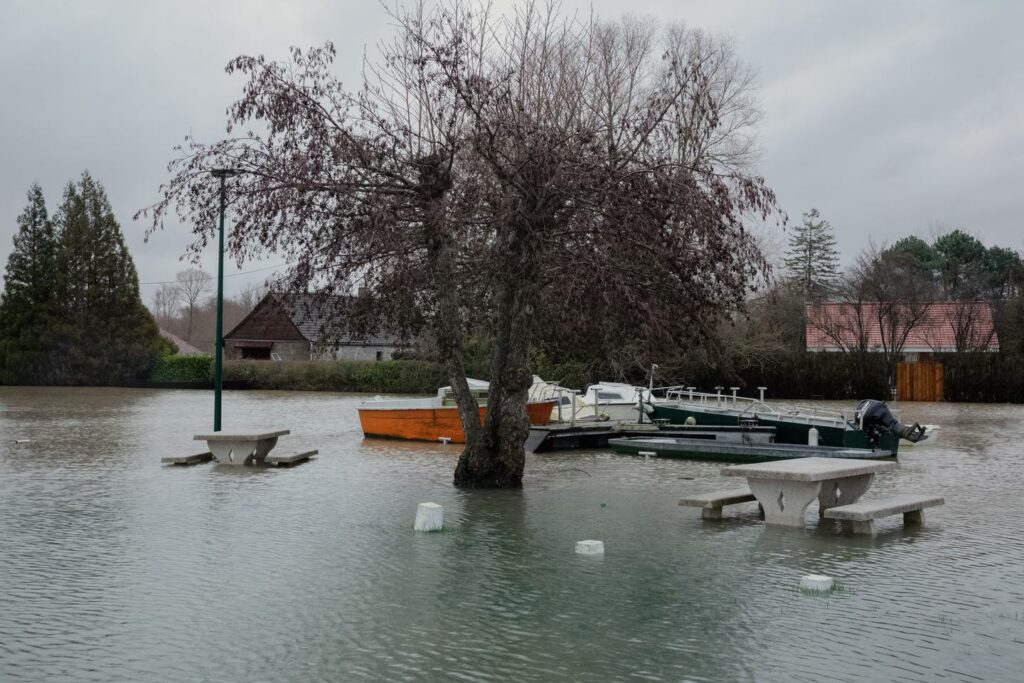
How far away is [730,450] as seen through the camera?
19.4 metres

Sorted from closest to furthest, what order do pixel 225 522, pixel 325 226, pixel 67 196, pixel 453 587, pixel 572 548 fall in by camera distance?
1. pixel 453 587
2. pixel 572 548
3. pixel 225 522
4. pixel 325 226
5. pixel 67 196

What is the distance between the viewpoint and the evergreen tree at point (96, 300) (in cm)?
6194

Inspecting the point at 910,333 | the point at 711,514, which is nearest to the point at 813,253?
the point at 910,333

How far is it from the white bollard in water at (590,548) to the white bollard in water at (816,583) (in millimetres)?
2137

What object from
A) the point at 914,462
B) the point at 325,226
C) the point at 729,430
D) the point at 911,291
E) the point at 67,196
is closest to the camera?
the point at 325,226

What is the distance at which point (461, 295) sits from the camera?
1530cm

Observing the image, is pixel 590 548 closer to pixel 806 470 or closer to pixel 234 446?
pixel 806 470

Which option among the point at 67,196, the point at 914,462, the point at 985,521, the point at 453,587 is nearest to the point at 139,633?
the point at 453,587

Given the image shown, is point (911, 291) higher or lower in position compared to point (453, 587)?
higher

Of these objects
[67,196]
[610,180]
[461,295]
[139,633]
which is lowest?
[139,633]

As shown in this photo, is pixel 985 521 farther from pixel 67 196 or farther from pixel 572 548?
pixel 67 196

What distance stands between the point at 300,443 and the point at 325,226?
33.7 feet

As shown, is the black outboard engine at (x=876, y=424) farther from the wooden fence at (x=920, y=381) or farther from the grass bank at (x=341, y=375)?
the grass bank at (x=341, y=375)

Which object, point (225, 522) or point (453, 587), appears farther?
point (225, 522)
